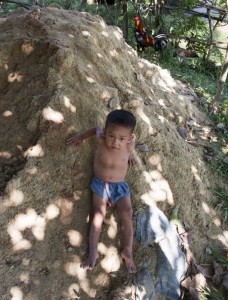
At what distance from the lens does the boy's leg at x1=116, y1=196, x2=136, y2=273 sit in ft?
8.37

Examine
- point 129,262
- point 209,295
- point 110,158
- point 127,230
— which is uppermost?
point 110,158

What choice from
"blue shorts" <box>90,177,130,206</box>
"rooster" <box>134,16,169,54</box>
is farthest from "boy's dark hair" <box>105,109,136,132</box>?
"rooster" <box>134,16,169,54</box>

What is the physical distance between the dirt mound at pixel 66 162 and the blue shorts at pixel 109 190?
3.5 inches

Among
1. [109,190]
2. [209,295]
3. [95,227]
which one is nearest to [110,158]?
[109,190]

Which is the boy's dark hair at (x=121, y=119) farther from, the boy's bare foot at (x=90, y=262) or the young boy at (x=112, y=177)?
the boy's bare foot at (x=90, y=262)

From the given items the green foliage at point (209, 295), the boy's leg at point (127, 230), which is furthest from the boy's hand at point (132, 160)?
the green foliage at point (209, 295)

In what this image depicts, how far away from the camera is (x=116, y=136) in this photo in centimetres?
249

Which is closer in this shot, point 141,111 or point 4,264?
point 4,264

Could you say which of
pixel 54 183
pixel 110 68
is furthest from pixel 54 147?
pixel 110 68

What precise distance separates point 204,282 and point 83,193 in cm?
139

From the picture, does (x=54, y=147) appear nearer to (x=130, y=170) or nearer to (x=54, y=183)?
(x=54, y=183)

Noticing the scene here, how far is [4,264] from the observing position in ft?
7.34

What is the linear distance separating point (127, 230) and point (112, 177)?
1.49 feet

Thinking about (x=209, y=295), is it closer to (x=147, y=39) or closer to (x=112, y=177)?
(x=112, y=177)
